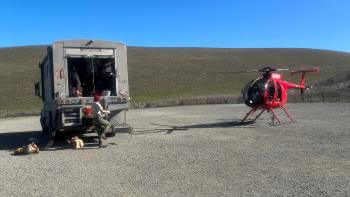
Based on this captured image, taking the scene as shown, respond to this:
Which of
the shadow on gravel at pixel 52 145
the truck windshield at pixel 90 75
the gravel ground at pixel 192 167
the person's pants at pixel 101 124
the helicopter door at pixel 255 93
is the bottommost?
the shadow on gravel at pixel 52 145

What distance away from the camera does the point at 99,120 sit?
13.3m

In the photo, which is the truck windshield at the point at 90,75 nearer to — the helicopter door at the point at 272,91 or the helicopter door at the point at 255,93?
the helicopter door at the point at 255,93

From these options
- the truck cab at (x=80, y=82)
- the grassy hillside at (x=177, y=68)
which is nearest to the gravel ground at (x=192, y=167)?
the truck cab at (x=80, y=82)

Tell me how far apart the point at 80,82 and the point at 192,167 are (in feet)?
24.3

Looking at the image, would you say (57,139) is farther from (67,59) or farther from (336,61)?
(336,61)

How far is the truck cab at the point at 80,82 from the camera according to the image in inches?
536

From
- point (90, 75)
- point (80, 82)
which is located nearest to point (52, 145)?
point (80, 82)

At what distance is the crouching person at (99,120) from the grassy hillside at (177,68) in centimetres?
2976

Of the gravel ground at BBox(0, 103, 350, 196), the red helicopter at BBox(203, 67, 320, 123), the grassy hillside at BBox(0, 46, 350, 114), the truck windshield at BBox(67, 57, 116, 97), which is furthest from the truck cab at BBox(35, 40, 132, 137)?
the grassy hillside at BBox(0, 46, 350, 114)

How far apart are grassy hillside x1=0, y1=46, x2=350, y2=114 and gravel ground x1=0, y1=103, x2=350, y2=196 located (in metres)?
30.8

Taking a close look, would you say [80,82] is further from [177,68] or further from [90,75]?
[177,68]

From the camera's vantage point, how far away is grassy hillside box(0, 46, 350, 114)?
51688 mm

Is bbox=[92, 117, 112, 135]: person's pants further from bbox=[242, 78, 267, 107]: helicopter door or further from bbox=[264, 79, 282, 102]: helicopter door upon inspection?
bbox=[264, 79, 282, 102]: helicopter door

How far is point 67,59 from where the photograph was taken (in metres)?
14.1
